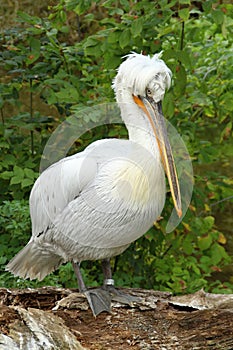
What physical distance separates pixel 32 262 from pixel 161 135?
87cm

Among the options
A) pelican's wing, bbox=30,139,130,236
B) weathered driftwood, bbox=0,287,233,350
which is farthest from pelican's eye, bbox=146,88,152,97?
weathered driftwood, bbox=0,287,233,350

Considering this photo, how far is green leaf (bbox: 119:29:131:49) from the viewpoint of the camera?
11.5ft

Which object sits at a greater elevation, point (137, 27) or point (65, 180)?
point (137, 27)

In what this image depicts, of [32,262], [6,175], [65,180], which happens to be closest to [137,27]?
[65,180]

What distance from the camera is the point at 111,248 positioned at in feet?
9.76

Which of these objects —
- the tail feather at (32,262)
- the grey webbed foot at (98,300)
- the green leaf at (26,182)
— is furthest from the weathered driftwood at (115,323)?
the green leaf at (26,182)

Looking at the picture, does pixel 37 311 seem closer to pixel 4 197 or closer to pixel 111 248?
pixel 111 248

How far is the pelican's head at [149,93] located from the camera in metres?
2.84

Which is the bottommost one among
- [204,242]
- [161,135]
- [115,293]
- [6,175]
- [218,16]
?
[204,242]

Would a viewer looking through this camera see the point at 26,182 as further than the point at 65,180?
Yes

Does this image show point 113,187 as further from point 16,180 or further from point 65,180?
point 16,180

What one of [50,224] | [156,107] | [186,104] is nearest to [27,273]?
[50,224]

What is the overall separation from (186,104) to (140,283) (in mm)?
1341

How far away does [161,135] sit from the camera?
2.92m
